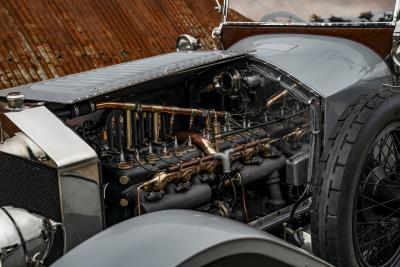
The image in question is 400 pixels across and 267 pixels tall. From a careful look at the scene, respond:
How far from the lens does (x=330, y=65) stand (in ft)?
9.98

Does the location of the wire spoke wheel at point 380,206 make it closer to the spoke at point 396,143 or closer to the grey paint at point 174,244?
the spoke at point 396,143

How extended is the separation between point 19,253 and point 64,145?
43 centimetres

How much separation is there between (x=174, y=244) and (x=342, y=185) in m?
1.12

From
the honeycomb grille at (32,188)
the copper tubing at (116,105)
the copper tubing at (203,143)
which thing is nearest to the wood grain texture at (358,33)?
the copper tubing at (203,143)

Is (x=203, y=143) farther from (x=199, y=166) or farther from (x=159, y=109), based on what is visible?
(x=159, y=109)

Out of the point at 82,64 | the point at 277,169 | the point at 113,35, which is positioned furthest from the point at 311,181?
the point at 113,35

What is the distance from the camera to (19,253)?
1.93 meters

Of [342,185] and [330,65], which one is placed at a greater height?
[330,65]

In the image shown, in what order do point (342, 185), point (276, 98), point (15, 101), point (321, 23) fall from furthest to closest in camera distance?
1. point (321, 23)
2. point (276, 98)
3. point (342, 185)
4. point (15, 101)

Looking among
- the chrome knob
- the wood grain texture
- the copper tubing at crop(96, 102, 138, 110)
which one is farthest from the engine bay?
the wood grain texture

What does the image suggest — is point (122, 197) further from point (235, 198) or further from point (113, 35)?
point (113, 35)

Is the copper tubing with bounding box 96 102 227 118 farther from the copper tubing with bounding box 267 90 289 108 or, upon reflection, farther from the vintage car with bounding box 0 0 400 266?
the copper tubing with bounding box 267 90 289 108

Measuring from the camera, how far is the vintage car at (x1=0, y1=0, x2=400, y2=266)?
182 centimetres

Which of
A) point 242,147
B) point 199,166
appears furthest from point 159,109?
point 242,147
